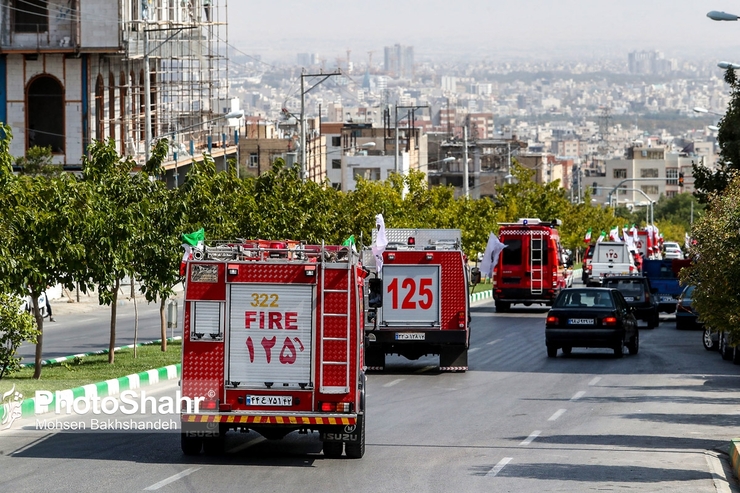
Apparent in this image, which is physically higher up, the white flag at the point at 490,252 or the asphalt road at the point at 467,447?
the white flag at the point at 490,252

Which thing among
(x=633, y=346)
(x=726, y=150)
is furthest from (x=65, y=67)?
(x=633, y=346)

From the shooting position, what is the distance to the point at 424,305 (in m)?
26.1

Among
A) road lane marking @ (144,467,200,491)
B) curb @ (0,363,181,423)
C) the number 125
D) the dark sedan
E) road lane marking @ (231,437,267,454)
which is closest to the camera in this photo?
road lane marking @ (144,467,200,491)

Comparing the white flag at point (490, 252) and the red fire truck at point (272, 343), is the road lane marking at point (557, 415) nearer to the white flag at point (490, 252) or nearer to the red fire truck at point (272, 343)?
the red fire truck at point (272, 343)

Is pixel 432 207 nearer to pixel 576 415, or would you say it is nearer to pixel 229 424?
pixel 576 415

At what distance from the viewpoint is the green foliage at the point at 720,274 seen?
19.6 meters

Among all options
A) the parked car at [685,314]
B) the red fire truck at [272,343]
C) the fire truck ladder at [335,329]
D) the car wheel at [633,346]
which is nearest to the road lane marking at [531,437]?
the red fire truck at [272,343]

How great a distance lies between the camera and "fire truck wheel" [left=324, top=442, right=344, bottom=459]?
15.2 meters

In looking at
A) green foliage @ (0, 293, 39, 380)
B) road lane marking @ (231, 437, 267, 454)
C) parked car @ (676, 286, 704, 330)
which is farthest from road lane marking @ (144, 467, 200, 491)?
parked car @ (676, 286, 704, 330)

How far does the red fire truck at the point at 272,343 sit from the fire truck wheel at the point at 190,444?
0.05 feet

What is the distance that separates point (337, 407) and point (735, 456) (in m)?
4.44

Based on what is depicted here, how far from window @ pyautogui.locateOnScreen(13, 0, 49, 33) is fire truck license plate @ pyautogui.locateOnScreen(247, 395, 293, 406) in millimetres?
49947

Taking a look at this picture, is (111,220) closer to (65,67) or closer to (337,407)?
(337,407)

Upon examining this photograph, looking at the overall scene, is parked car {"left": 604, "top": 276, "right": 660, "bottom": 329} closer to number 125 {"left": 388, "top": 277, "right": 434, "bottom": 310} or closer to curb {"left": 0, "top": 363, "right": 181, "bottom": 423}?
number 125 {"left": 388, "top": 277, "right": 434, "bottom": 310}
